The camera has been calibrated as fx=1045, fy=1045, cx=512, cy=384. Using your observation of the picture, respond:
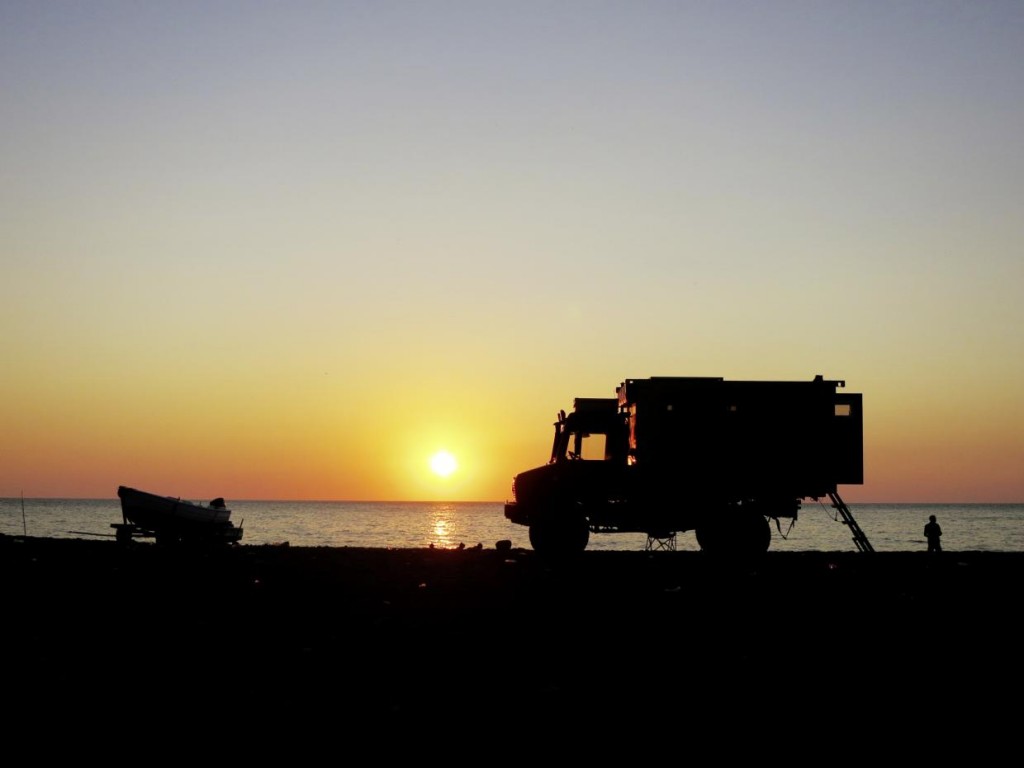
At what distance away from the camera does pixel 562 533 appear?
80.9 feet

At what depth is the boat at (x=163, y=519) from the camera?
142 ft

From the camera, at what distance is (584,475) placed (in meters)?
24.9

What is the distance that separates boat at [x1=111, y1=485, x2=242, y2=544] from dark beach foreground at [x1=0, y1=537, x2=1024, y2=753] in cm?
2278

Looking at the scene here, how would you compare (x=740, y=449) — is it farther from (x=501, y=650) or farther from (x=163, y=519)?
(x=163, y=519)

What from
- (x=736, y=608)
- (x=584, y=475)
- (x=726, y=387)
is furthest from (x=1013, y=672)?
(x=584, y=475)

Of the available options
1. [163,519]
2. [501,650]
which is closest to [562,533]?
[501,650]

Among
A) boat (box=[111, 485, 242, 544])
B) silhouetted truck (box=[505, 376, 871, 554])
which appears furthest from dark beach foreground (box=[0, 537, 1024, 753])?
boat (box=[111, 485, 242, 544])

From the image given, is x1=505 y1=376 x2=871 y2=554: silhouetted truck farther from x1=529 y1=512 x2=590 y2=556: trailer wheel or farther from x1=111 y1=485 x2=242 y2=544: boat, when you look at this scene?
x1=111 y1=485 x2=242 y2=544: boat

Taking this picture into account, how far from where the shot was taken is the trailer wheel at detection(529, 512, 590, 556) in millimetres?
24453

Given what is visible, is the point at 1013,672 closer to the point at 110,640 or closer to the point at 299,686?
the point at 299,686

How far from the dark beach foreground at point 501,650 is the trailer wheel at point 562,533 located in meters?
3.36

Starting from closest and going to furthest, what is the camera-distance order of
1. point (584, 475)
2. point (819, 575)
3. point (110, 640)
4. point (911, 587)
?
point (110, 640) → point (911, 587) → point (819, 575) → point (584, 475)

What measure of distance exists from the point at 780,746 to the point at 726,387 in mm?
16396

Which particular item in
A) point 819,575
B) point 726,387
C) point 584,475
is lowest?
point 819,575
